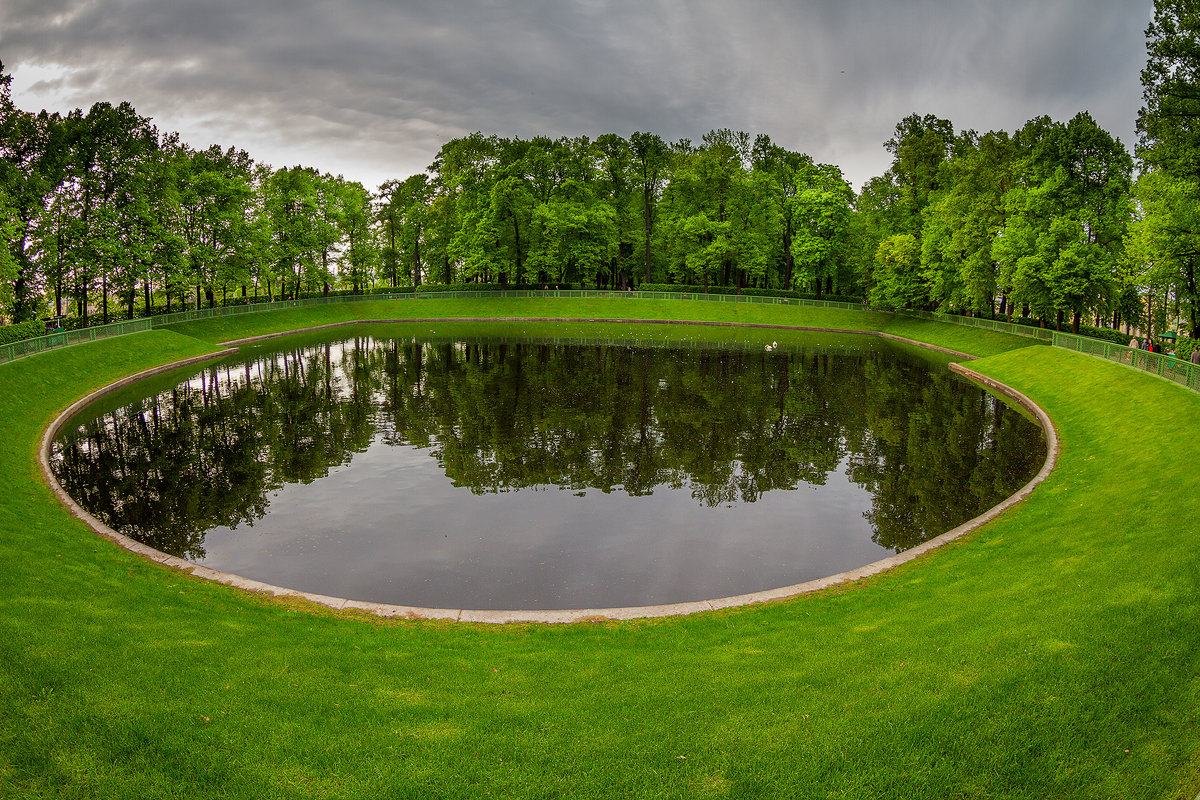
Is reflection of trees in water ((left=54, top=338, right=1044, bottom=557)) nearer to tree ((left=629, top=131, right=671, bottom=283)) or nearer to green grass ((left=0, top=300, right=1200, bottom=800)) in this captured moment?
green grass ((left=0, top=300, right=1200, bottom=800))

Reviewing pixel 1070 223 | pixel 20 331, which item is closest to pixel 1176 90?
pixel 1070 223

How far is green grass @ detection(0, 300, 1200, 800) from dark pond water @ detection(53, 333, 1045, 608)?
7.71 feet

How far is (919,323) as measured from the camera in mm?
69812

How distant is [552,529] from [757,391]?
76.6 feet

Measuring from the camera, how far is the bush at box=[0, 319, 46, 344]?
40591 mm

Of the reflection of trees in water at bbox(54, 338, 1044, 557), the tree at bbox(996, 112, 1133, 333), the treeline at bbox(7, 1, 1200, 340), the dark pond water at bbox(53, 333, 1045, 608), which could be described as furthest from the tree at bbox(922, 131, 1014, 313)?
the dark pond water at bbox(53, 333, 1045, 608)

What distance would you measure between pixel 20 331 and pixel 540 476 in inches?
1555

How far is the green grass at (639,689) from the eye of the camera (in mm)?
7840

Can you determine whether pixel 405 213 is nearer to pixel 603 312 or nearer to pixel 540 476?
pixel 603 312

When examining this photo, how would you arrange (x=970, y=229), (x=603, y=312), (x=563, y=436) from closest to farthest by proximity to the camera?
(x=563, y=436) < (x=970, y=229) < (x=603, y=312)

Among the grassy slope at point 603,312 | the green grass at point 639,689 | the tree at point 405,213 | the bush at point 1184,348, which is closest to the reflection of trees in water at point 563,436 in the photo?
the green grass at point 639,689

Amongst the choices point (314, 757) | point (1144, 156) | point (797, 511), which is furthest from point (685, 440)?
point (1144, 156)

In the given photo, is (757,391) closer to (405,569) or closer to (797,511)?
(797,511)

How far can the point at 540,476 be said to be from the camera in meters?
23.7
